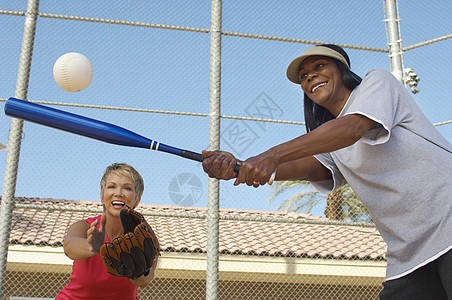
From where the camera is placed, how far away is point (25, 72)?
4.70 m

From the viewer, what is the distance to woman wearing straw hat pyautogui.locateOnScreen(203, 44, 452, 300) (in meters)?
1.87

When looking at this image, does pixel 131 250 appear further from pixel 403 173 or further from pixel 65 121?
pixel 403 173

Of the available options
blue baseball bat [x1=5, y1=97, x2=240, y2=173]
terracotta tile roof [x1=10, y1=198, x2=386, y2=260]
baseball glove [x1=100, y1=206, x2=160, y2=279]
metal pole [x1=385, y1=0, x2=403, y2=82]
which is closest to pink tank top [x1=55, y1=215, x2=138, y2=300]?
baseball glove [x1=100, y1=206, x2=160, y2=279]

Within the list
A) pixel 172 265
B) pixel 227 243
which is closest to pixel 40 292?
pixel 172 265

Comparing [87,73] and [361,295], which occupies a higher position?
[87,73]

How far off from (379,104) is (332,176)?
0.68 metres

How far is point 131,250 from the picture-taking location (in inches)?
97.9

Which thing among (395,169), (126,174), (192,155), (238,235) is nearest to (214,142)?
(126,174)

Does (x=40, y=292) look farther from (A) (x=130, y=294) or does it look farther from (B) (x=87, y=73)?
(A) (x=130, y=294)

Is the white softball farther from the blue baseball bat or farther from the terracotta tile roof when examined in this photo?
the blue baseball bat

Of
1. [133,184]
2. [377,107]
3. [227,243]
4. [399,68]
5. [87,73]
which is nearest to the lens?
[377,107]

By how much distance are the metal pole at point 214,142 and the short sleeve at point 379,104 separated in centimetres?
262

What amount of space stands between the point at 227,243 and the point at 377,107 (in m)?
6.91

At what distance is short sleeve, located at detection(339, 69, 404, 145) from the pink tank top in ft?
5.26
